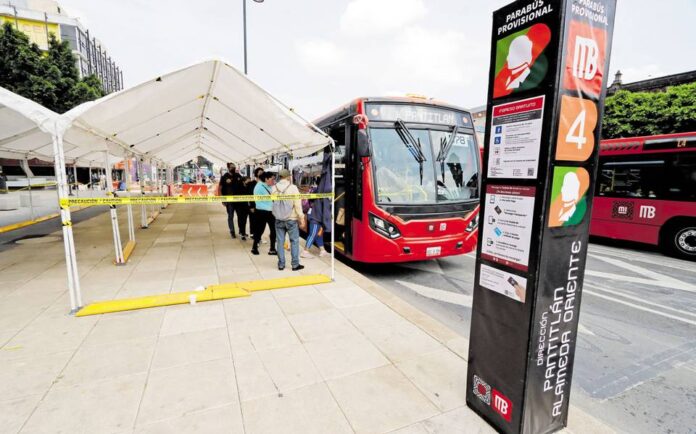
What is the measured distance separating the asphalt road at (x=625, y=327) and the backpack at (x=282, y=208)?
200 centimetres

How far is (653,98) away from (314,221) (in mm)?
23453

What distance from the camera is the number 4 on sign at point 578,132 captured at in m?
1.92

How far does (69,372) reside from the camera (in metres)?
2.90

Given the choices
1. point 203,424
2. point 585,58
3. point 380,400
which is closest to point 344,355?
point 380,400

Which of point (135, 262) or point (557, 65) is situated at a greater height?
point (557, 65)

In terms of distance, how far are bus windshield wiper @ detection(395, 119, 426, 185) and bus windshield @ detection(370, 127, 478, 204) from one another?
0.06 ft

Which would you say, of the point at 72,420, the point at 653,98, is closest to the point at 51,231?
the point at 72,420

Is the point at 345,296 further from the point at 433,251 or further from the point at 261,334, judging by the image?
the point at 433,251

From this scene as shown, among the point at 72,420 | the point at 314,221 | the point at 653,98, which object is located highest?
the point at 653,98

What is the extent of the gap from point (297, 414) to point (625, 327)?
4.38 m

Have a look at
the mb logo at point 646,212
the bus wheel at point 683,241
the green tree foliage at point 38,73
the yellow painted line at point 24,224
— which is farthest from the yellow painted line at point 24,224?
the bus wheel at point 683,241

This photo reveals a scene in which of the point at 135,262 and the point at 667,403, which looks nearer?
the point at 667,403

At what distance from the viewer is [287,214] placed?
5.76 metres

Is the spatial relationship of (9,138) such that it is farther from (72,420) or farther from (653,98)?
(653,98)
